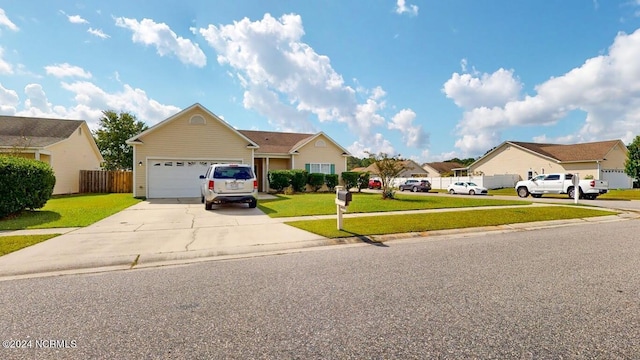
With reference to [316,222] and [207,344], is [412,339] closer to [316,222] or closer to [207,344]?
[207,344]

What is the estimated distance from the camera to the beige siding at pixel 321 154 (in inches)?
961

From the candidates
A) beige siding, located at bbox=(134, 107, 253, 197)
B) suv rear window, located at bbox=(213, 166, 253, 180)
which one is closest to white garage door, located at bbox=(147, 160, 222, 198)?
beige siding, located at bbox=(134, 107, 253, 197)

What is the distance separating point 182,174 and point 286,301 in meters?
16.6

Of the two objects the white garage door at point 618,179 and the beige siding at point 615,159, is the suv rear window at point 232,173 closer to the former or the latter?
the beige siding at point 615,159

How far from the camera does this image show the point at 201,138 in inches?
722

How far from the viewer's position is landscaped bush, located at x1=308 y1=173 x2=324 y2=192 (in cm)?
2277

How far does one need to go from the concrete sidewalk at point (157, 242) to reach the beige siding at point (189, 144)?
8.35 metres

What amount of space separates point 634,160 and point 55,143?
164 feet

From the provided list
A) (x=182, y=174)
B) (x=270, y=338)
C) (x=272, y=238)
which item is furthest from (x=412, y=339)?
(x=182, y=174)

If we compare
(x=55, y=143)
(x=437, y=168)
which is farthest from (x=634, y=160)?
(x=55, y=143)

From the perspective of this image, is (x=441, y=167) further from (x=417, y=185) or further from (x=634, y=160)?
(x=634, y=160)

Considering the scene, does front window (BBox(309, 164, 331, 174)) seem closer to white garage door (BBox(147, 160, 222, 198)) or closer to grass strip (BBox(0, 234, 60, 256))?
white garage door (BBox(147, 160, 222, 198))

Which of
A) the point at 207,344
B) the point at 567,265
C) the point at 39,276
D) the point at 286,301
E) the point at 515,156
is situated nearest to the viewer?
the point at 207,344

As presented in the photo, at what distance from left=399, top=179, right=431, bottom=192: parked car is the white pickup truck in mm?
10153
